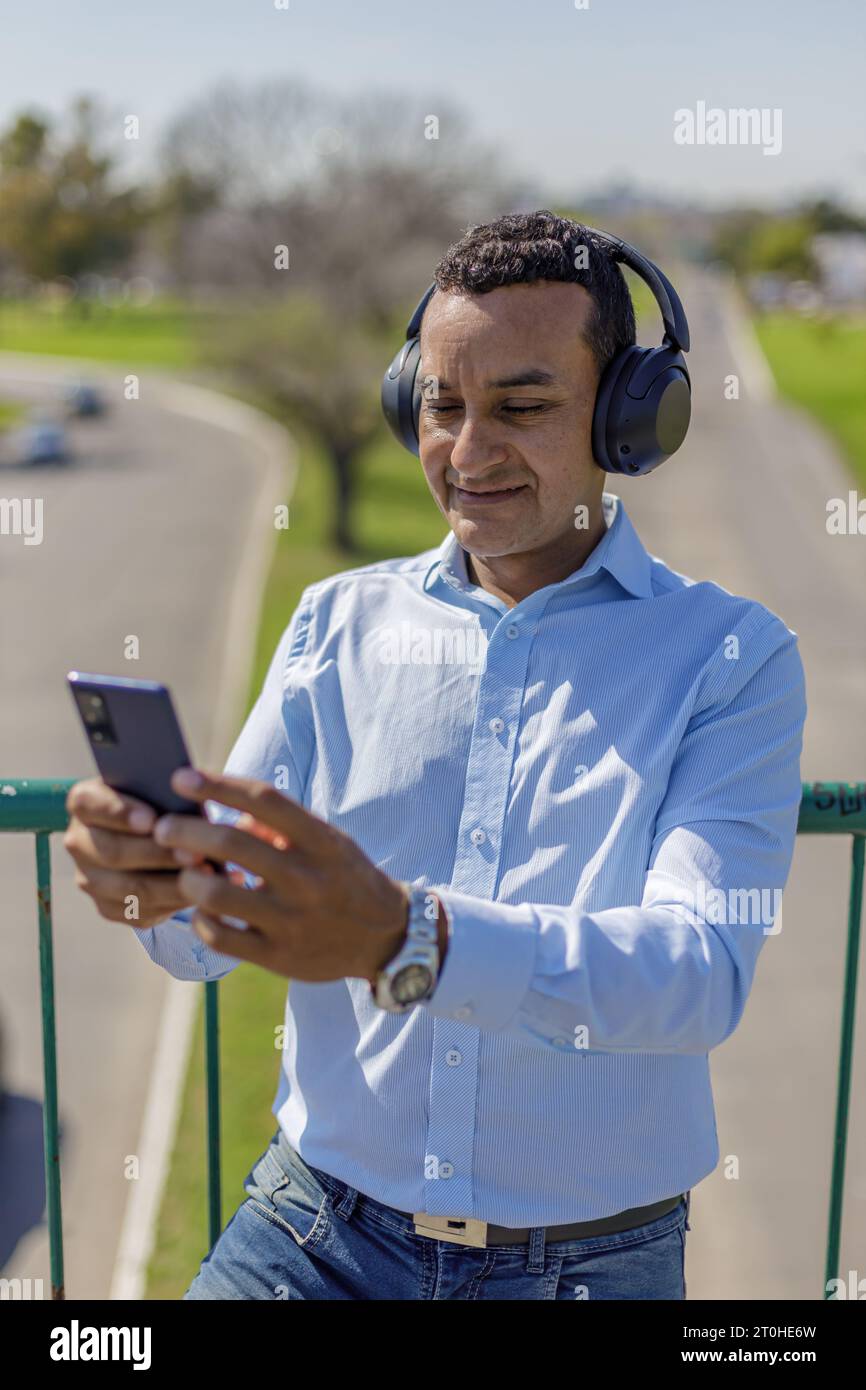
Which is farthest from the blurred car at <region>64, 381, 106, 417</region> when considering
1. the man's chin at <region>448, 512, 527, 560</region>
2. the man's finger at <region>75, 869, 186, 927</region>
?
the man's finger at <region>75, 869, 186, 927</region>

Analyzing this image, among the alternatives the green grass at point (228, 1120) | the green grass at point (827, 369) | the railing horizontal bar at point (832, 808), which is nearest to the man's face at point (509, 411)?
the railing horizontal bar at point (832, 808)

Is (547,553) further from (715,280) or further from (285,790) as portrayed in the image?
(715,280)

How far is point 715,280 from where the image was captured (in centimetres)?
11125

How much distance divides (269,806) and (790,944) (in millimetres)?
11771

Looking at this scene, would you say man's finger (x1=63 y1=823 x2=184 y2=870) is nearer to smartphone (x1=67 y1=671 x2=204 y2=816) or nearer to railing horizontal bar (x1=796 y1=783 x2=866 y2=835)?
smartphone (x1=67 y1=671 x2=204 y2=816)

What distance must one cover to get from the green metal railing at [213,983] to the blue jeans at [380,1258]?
0.84ft

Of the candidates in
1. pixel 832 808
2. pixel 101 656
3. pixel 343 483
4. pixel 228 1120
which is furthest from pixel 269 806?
pixel 343 483

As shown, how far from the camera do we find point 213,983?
2.37 meters

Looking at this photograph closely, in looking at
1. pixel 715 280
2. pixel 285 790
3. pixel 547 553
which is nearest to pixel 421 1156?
Result: pixel 285 790

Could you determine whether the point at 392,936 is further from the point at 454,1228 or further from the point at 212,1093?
the point at 212,1093

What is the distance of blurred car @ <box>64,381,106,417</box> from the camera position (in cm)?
4491

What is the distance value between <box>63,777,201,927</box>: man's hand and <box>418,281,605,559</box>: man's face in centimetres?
84
